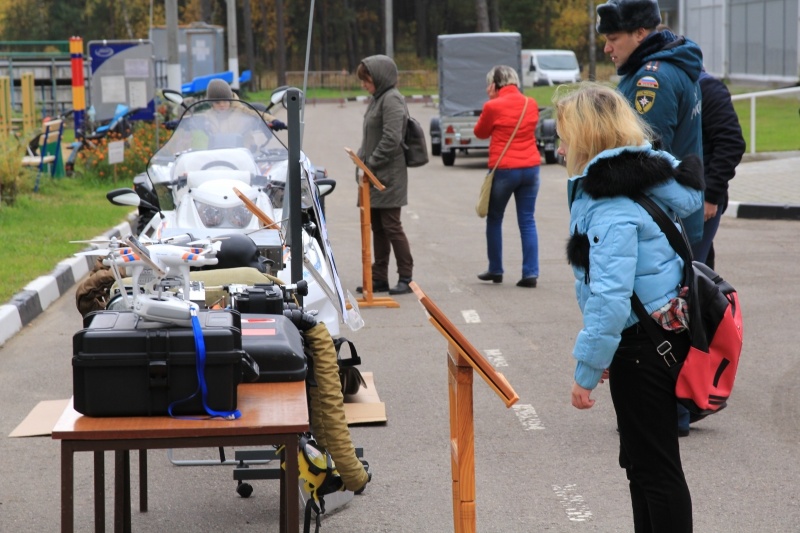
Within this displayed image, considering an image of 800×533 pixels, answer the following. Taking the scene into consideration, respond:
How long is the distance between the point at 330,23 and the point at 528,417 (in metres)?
85.7

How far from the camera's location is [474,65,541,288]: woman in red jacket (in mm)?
10234

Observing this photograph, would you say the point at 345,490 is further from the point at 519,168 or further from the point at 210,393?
the point at 519,168

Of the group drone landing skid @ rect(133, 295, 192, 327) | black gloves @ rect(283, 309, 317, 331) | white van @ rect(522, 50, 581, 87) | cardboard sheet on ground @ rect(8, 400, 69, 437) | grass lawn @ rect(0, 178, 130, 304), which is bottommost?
cardboard sheet on ground @ rect(8, 400, 69, 437)

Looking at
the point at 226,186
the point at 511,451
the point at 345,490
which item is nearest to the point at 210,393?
the point at 345,490

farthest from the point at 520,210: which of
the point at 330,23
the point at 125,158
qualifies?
the point at 330,23

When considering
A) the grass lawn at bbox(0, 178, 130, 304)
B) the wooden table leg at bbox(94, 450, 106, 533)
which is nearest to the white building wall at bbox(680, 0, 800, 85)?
the grass lawn at bbox(0, 178, 130, 304)

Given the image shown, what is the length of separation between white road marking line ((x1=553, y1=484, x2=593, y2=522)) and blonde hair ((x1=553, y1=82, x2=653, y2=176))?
166cm

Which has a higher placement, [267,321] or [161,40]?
[161,40]

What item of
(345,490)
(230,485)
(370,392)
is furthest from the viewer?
(370,392)

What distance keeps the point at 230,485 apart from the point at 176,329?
2013mm

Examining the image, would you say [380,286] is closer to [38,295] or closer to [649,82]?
[38,295]

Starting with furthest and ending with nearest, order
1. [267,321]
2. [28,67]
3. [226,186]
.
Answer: [28,67] < [226,186] < [267,321]

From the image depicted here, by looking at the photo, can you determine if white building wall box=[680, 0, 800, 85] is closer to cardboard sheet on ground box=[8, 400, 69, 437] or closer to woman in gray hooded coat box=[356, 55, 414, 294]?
woman in gray hooded coat box=[356, 55, 414, 294]

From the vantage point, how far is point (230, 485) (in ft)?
17.5
